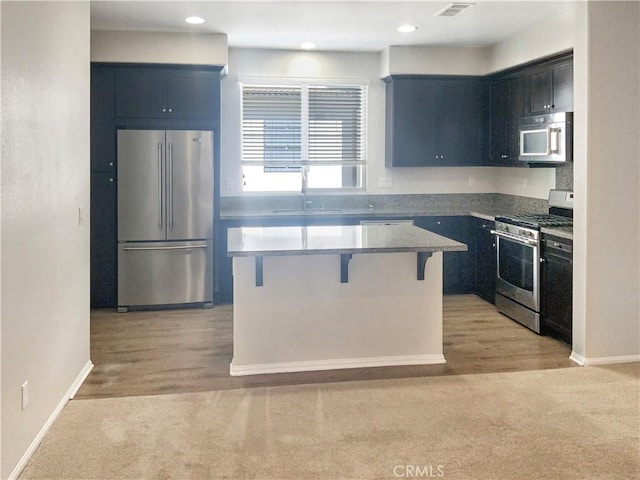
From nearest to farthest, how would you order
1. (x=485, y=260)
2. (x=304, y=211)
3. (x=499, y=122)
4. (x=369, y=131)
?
(x=485, y=260), (x=499, y=122), (x=304, y=211), (x=369, y=131)

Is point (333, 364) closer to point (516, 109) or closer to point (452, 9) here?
point (452, 9)

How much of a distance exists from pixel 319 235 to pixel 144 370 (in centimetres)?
151

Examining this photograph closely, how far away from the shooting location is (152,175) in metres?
5.46

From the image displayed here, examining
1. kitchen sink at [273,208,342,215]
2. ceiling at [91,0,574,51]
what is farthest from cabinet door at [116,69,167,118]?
kitchen sink at [273,208,342,215]

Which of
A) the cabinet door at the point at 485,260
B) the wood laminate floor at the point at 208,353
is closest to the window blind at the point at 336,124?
the cabinet door at the point at 485,260

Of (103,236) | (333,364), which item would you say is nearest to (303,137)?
(103,236)

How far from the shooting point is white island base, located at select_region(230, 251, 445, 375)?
3.79 m

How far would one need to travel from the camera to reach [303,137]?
6.34 meters

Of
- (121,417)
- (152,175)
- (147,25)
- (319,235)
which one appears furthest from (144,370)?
(147,25)

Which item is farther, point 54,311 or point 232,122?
point 232,122

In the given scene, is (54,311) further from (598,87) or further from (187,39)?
(598,87)

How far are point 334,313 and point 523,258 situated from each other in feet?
6.46

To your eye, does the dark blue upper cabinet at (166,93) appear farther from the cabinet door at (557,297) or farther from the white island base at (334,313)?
the cabinet door at (557,297)

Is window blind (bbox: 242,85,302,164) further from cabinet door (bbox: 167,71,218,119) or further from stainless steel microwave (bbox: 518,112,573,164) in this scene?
stainless steel microwave (bbox: 518,112,573,164)
